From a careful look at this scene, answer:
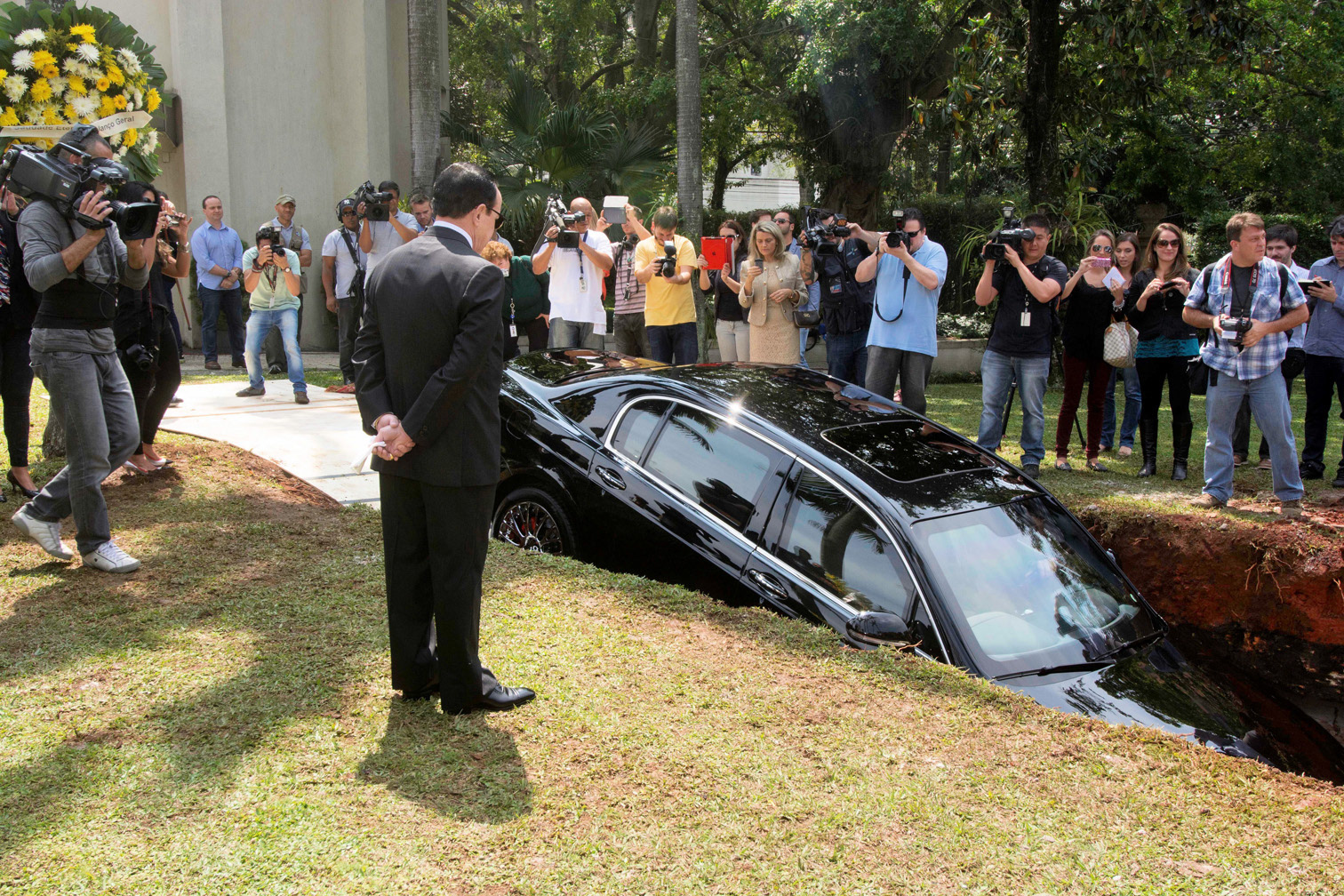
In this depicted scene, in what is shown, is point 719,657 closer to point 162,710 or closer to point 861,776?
point 861,776

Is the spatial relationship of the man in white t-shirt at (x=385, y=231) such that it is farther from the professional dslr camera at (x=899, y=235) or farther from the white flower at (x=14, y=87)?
the professional dslr camera at (x=899, y=235)

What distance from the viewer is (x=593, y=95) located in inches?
853

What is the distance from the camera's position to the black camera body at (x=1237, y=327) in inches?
246

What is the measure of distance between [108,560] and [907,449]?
3567 mm

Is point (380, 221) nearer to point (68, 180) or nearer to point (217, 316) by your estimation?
point (217, 316)

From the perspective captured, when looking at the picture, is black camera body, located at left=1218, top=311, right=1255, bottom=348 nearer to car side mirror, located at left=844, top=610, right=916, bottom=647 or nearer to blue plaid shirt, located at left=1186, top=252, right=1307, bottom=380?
blue plaid shirt, located at left=1186, top=252, right=1307, bottom=380

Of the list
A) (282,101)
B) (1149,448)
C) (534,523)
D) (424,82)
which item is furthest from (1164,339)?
(282,101)

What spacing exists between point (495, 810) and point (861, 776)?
105 cm

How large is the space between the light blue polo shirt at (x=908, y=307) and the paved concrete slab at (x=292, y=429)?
3.71 m

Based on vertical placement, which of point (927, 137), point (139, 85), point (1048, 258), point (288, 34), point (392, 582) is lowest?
point (392, 582)

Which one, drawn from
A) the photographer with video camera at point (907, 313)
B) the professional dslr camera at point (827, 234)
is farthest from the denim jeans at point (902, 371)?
the professional dslr camera at point (827, 234)

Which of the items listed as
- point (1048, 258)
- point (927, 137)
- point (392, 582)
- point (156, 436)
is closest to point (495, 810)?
point (392, 582)

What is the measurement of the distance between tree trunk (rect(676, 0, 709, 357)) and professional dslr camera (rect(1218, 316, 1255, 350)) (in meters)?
6.91

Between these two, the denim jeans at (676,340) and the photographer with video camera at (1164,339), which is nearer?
the photographer with video camera at (1164,339)
